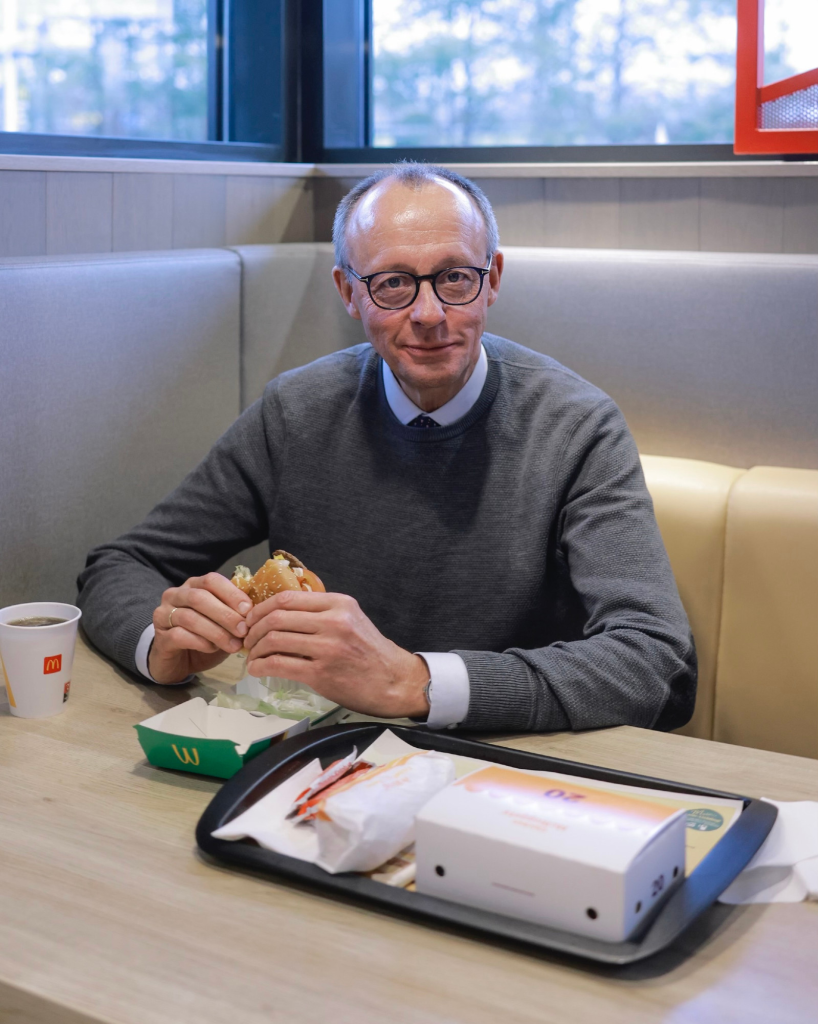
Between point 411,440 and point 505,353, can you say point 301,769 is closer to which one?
point 411,440

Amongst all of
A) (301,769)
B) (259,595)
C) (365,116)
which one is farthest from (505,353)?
(365,116)

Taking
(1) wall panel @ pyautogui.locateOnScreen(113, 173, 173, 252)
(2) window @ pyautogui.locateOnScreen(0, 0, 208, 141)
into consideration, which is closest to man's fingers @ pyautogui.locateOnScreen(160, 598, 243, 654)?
(1) wall panel @ pyautogui.locateOnScreen(113, 173, 173, 252)

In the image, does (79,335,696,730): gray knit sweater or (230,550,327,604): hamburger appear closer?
(230,550,327,604): hamburger

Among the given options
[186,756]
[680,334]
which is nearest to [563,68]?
[680,334]

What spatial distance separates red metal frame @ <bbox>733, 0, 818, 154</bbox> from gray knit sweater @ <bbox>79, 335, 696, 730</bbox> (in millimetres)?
675

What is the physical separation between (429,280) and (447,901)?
93 cm

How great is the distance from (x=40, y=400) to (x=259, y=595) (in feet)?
2.21

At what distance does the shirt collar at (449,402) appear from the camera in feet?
5.12

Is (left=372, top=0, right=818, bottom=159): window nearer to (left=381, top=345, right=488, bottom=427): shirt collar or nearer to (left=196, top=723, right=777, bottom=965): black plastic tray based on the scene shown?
(left=381, top=345, right=488, bottom=427): shirt collar

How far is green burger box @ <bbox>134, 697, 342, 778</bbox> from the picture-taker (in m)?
1.01

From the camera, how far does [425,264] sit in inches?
58.7

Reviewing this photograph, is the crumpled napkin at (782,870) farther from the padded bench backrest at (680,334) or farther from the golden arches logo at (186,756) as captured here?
the padded bench backrest at (680,334)

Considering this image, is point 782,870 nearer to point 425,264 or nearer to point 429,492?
point 429,492

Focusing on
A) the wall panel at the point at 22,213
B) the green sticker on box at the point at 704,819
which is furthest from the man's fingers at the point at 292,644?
the wall panel at the point at 22,213
